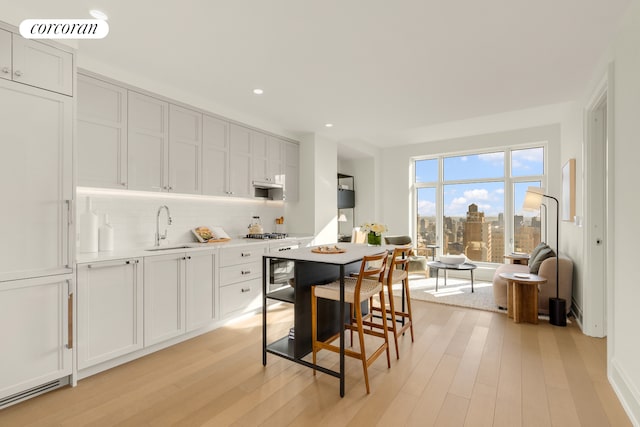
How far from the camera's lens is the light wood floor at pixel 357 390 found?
194 cm

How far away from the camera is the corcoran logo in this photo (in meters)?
1.59

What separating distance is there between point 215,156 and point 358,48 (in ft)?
7.02

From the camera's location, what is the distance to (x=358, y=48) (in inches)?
99.7

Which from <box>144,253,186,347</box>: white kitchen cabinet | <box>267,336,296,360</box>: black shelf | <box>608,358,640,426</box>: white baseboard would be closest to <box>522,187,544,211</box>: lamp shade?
<box>608,358,640,426</box>: white baseboard

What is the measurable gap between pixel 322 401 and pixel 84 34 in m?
2.57

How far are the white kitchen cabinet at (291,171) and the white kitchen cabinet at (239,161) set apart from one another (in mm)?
751

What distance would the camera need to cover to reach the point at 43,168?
2193 mm

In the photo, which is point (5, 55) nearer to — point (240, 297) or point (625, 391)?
point (240, 297)

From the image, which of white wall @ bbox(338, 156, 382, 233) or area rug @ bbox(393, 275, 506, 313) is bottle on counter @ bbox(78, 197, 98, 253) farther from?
white wall @ bbox(338, 156, 382, 233)

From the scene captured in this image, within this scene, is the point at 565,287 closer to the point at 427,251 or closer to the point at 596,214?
the point at 596,214

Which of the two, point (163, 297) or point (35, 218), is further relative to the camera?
point (163, 297)

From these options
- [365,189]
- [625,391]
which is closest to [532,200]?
[625,391]

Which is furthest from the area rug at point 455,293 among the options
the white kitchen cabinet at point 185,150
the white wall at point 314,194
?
the white kitchen cabinet at point 185,150

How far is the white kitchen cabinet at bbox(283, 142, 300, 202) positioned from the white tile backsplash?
37 centimetres
